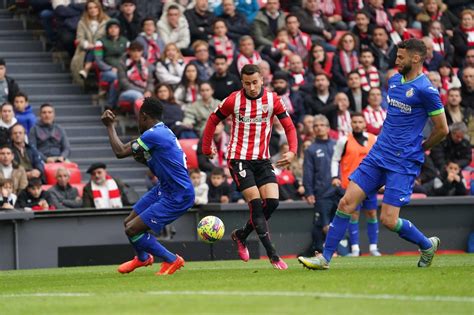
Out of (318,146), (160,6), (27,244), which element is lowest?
(27,244)

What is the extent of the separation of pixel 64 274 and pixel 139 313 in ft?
19.6

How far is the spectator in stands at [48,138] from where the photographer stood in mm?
21203

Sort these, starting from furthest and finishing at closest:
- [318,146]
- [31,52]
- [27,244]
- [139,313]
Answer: [31,52], [318,146], [27,244], [139,313]

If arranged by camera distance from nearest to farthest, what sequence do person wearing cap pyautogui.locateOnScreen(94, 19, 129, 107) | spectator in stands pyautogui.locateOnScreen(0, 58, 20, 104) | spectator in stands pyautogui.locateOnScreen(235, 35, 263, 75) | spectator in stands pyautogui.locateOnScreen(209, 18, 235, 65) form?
spectator in stands pyautogui.locateOnScreen(0, 58, 20, 104), person wearing cap pyautogui.locateOnScreen(94, 19, 129, 107), spectator in stands pyautogui.locateOnScreen(235, 35, 263, 75), spectator in stands pyautogui.locateOnScreen(209, 18, 235, 65)

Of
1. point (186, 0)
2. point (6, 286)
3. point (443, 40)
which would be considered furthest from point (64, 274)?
point (443, 40)

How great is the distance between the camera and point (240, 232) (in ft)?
50.3

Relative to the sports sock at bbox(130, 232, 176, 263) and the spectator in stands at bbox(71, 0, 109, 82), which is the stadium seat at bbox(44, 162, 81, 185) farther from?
the sports sock at bbox(130, 232, 176, 263)

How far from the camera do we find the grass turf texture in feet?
31.4

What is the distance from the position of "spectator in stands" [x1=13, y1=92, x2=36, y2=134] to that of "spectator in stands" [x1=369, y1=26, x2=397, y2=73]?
26.1ft

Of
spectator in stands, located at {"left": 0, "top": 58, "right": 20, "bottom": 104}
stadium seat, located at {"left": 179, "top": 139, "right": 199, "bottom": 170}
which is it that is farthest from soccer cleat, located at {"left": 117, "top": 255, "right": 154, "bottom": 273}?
spectator in stands, located at {"left": 0, "top": 58, "right": 20, "bottom": 104}

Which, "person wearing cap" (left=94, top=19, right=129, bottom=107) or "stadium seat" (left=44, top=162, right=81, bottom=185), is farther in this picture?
"person wearing cap" (left=94, top=19, right=129, bottom=107)

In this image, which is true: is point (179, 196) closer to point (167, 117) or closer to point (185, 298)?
point (185, 298)

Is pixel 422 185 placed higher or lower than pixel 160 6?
lower

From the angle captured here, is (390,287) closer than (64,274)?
Yes
